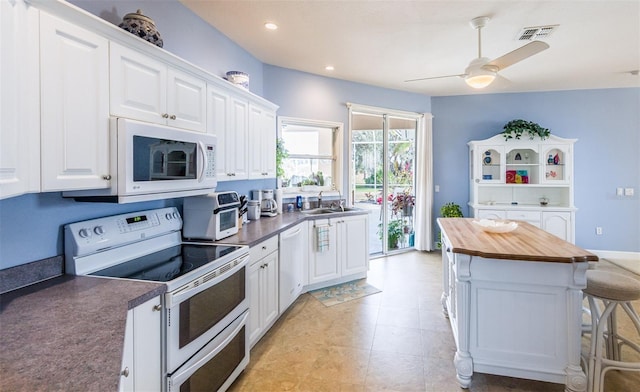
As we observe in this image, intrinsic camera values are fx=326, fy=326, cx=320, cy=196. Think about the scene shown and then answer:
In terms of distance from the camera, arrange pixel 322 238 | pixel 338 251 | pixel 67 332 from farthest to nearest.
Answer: pixel 338 251 < pixel 322 238 < pixel 67 332

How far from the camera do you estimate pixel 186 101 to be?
2242mm

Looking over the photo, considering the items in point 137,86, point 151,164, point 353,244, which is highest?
point 137,86

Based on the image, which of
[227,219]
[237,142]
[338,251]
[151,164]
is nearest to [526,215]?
[338,251]

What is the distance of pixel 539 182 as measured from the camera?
5.24m

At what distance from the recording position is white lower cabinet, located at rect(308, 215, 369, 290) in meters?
3.78

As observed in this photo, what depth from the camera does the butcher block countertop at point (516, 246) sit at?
6.47 feet

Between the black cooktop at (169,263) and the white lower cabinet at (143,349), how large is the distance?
0.59 feet

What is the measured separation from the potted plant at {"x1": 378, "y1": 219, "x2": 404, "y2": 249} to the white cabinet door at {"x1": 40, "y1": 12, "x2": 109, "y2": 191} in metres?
4.59

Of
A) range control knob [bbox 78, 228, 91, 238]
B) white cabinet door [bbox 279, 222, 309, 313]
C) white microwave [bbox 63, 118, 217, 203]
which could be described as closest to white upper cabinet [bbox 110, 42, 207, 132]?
white microwave [bbox 63, 118, 217, 203]

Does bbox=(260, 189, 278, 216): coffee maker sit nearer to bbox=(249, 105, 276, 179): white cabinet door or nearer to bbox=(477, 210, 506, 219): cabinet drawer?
bbox=(249, 105, 276, 179): white cabinet door

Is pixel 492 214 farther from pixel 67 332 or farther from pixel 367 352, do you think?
pixel 67 332

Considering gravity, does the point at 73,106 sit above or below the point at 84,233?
above

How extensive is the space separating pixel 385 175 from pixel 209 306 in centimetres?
417

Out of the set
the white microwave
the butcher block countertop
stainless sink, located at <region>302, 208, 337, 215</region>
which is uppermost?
the white microwave
